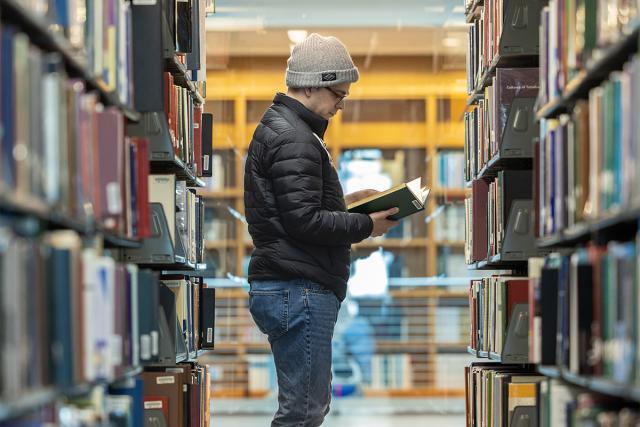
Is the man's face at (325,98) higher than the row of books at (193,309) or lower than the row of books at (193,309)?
higher

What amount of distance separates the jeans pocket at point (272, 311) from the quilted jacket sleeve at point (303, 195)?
0.20 metres

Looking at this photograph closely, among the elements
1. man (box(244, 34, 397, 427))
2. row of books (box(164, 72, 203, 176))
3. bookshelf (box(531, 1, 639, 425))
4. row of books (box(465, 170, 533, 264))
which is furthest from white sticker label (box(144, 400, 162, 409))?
bookshelf (box(531, 1, 639, 425))

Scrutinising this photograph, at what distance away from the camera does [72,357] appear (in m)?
2.07

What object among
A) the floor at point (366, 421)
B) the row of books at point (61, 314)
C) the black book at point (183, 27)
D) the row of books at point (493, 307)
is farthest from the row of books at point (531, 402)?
the floor at point (366, 421)

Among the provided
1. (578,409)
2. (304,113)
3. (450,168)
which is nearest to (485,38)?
(304,113)

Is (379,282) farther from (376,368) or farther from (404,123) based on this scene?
(404,123)

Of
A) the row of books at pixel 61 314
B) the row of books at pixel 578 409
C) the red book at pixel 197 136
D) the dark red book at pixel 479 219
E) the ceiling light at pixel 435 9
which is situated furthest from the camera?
the ceiling light at pixel 435 9

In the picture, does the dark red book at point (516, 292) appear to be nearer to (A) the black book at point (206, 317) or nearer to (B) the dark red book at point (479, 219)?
(B) the dark red book at point (479, 219)

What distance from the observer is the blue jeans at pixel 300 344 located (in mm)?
3314

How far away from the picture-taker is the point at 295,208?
3303mm

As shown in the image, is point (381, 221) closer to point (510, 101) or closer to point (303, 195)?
point (303, 195)

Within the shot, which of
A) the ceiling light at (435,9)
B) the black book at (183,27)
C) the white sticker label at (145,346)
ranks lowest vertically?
the white sticker label at (145,346)

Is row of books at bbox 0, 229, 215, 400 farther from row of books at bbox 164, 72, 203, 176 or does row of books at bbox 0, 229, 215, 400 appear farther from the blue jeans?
row of books at bbox 164, 72, 203, 176

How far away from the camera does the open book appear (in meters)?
3.57
